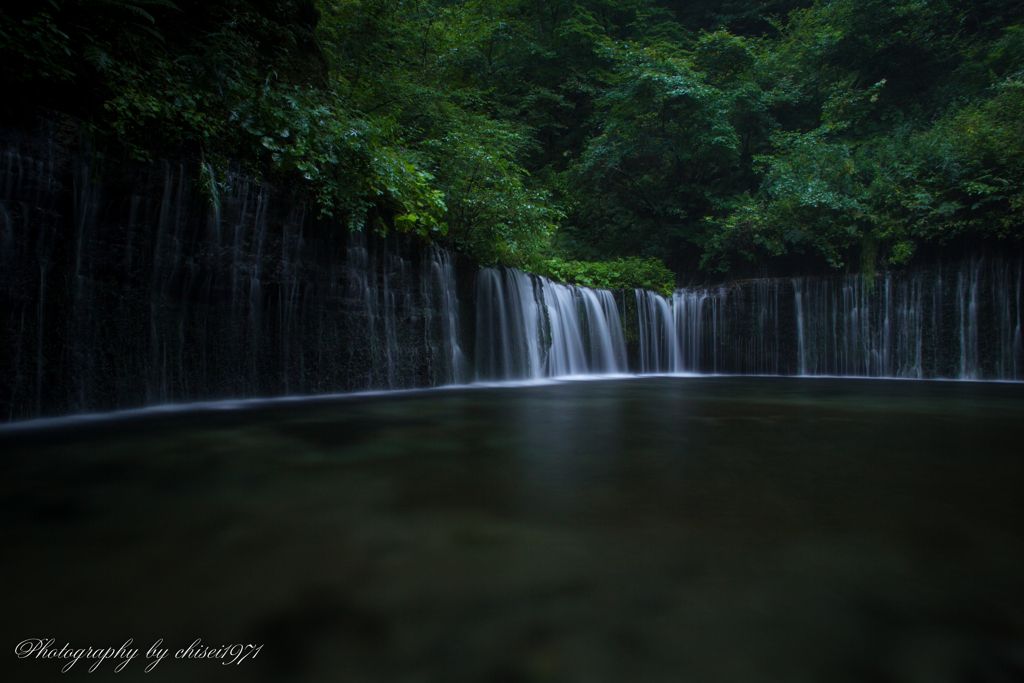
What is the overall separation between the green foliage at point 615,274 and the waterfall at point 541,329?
1.79 feet

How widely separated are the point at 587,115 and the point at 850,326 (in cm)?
1292

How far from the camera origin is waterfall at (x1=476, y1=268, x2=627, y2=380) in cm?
1018

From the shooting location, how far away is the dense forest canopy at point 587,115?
5660 millimetres

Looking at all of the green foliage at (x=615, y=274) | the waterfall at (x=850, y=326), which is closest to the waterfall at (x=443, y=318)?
the green foliage at (x=615, y=274)

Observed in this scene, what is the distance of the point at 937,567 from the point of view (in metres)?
1.71

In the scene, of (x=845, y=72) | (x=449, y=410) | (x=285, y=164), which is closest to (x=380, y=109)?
(x=285, y=164)

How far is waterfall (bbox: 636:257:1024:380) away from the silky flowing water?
410 inches

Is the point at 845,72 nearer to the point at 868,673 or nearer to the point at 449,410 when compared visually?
the point at 449,410

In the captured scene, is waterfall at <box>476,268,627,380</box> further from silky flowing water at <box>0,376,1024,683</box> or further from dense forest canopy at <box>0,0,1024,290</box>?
silky flowing water at <box>0,376,1024,683</box>

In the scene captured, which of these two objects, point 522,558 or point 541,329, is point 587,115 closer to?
point 541,329

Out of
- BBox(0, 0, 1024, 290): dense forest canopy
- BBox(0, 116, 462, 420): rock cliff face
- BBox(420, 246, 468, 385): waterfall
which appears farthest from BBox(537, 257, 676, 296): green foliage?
BBox(0, 116, 462, 420): rock cliff face

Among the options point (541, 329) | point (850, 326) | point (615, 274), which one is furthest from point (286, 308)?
point (850, 326)

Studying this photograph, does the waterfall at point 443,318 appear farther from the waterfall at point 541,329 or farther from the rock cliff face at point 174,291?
the waterfall at point 541,329

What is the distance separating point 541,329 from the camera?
11.4 metres
